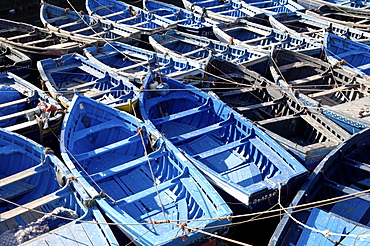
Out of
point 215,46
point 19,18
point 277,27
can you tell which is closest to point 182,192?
point 215,46

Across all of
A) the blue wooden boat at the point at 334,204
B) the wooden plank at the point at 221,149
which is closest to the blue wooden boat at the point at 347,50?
the blue wooden boat at the point at 334,204

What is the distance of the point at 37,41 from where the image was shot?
763 inches

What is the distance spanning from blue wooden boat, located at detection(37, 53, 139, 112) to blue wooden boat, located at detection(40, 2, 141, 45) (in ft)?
7.99

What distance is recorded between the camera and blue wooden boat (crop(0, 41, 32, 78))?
55.1 feet

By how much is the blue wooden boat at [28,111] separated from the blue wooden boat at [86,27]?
4.84 m

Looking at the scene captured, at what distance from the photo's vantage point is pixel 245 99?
16031mm

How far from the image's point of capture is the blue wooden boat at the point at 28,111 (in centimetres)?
1280

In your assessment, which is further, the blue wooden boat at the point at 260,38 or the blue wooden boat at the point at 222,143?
the blue wooden boat at the point at 260,38

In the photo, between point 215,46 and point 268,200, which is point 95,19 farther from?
point 268,200

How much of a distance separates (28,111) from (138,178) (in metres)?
4.38

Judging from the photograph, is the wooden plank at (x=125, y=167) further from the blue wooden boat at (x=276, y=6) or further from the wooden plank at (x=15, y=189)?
the blue wooden boat at (x=276, y=6)

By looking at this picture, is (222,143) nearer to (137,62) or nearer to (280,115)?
(280,115)

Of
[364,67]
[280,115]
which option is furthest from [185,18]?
[280,115]

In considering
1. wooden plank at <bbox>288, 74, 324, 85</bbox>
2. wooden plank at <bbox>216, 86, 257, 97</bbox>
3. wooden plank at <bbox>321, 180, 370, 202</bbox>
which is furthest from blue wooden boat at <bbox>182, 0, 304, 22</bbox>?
wooden plank at <bbox>321, 180, 370, 202</bbox>
